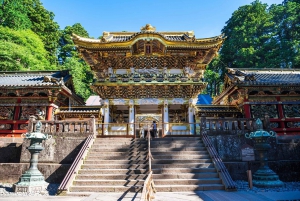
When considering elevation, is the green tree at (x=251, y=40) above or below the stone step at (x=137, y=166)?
above

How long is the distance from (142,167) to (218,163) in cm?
337

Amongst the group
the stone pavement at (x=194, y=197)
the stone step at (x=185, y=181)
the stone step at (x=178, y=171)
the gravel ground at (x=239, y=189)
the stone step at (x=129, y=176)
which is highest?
the stone step at (x=178, y=171)

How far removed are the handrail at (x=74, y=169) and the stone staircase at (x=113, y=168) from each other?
0.65 ft

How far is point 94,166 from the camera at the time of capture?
8.83m

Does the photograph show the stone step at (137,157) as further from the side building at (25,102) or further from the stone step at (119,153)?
the side building at (25,102)

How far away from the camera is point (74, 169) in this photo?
827cm

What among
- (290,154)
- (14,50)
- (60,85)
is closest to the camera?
(290,154)

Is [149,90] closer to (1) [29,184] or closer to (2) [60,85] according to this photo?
(2) [60,85]

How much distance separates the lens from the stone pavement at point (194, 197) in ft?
21.2

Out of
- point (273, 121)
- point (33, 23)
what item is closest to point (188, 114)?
point (273, 121)

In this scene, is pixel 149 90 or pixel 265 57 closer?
pixel 149 90

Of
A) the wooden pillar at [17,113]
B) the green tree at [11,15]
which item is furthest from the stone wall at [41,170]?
the green tree at [11,15]

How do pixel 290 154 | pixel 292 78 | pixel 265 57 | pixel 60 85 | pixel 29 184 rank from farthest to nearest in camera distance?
pixel 265 57 < pixel 292 78 < pixel 60 85 < pixel 290 154 < pixel 29 184

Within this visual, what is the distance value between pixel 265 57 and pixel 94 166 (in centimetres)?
2998
